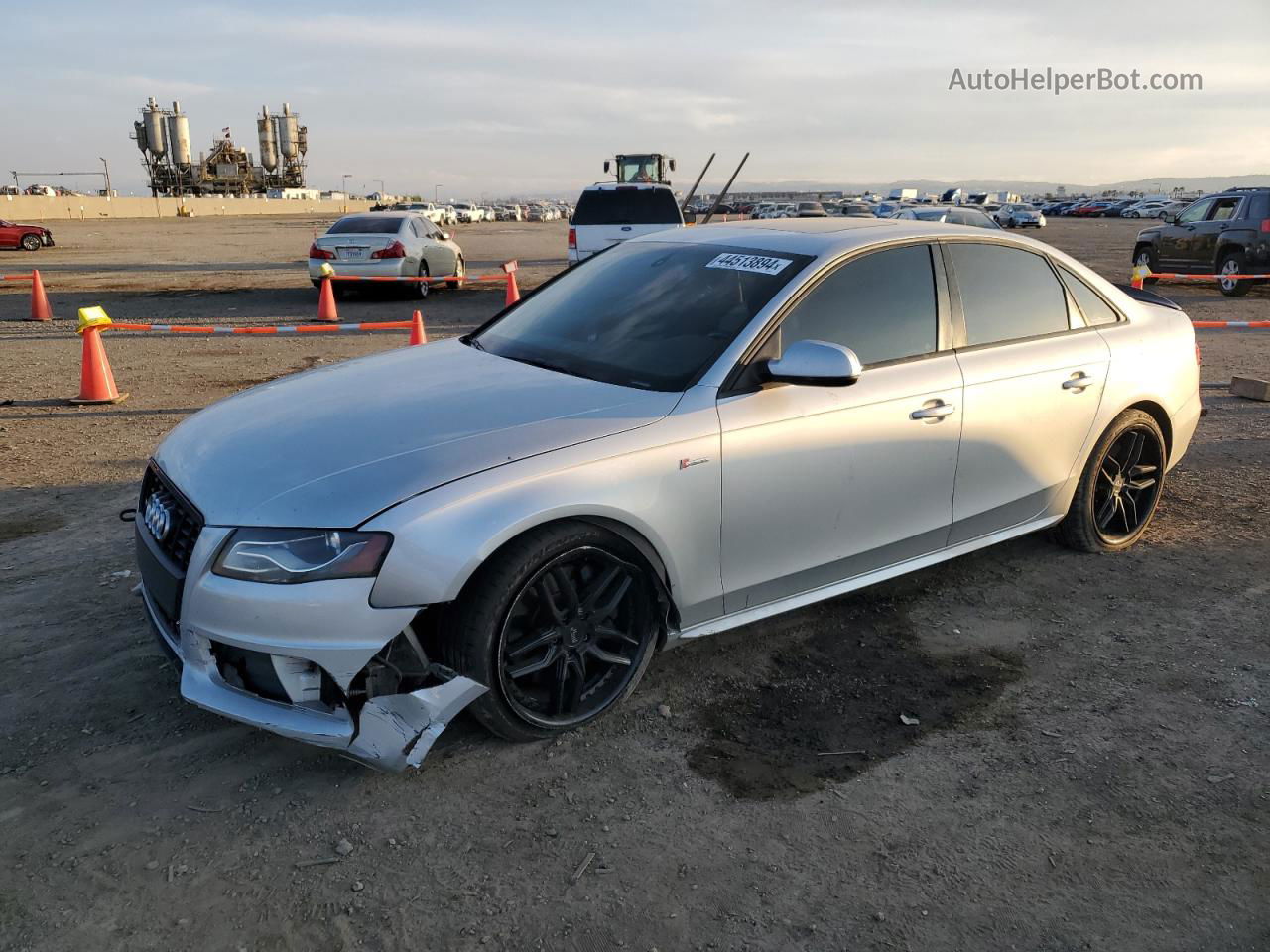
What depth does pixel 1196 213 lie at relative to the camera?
1917 centimetres

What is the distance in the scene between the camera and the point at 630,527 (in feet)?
11.0

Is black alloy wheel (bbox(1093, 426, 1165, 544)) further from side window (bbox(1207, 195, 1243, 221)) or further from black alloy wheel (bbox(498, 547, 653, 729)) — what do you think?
side window (bbox(1207, 195, 1243, 221))

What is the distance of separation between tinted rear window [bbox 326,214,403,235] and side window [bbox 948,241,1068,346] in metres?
13.7

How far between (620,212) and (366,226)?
429 centimetres

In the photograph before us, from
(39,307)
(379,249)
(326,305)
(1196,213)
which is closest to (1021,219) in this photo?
(1196,213)

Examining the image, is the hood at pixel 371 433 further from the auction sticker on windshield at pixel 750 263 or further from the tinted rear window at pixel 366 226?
the tinted rear window at pixel 366 226

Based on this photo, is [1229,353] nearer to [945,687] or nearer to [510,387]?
[945,687]

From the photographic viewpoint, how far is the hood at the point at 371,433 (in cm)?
301

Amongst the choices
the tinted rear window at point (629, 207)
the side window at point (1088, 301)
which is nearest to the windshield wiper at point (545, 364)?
the side window at point (1088, 301)

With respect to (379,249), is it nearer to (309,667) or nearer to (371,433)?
(371,433)

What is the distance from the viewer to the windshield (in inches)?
148

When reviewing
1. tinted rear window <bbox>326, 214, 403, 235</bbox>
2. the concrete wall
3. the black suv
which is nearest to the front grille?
tinted rear window <bbox>326, 214, 403, 235</bbox>

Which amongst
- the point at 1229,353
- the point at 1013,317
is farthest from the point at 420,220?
the point at 1013,317

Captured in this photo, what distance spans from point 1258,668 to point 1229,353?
9.83 m
